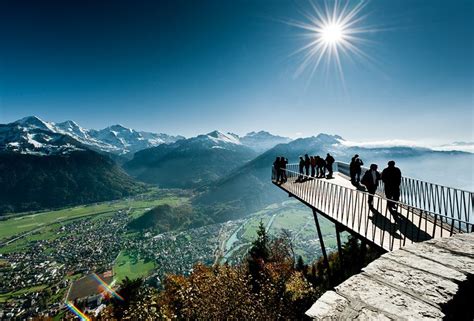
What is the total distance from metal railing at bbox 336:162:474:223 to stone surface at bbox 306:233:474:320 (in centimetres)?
836

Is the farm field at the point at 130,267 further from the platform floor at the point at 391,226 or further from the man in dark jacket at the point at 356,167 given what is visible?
the platform floor at the point at 391,226

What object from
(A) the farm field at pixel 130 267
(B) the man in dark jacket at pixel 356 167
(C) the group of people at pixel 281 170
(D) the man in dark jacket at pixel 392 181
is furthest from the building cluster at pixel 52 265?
(D) the man in dark jacket at pixel 392 181

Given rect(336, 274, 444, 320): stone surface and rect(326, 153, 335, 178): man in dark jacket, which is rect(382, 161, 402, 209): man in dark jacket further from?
rect(336, 274, 444, 320): stone surface

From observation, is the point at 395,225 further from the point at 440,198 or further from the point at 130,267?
the point at 130,267

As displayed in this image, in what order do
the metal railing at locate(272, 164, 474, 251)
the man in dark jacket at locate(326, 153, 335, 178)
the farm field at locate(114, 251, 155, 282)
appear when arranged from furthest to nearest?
the farm field at locate(114, 251, 155, 282) < the man in dark jacket at locate(326, 153, 335, 178) < the metal railing at locate(272, 164, 474, 251)

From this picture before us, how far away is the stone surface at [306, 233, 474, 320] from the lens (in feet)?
6.65

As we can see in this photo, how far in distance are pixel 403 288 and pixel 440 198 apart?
44.1 feet

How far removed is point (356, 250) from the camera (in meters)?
32.5

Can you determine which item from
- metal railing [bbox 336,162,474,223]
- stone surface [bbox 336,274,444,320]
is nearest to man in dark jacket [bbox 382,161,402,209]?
metal railing [bbox 336,162,474,223]

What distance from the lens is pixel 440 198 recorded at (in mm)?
12188

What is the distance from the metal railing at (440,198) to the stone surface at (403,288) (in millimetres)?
8357

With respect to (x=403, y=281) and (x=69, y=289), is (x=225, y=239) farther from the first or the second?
(x=403, y=281)

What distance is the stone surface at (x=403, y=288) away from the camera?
79.8 inches

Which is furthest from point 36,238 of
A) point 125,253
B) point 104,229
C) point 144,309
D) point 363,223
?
point 363,223
